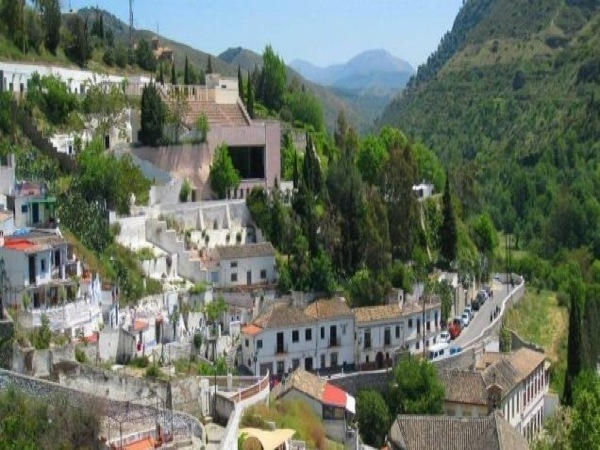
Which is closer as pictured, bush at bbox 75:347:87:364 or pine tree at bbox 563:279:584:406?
bush at bbox 75:347:87:364

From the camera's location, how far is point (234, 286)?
36750 mm

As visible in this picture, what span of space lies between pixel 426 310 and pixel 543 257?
1205 inches

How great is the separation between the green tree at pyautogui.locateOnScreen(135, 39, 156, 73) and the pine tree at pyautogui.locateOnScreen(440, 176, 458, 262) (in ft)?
62.5

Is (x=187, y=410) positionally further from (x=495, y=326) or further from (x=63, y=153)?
(x=495, y=326)

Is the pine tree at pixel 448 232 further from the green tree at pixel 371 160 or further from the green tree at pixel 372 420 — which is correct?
the green tree at pixel 372 420

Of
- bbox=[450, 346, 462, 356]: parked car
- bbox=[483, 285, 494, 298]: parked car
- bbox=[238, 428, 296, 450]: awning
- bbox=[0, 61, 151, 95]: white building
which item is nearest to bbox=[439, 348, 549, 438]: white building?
bbox=[450, 346, 462, 356]: parked car

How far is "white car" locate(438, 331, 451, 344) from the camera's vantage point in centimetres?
3981

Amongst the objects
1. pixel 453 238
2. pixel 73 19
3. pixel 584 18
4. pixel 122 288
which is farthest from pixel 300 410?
pixel 584 18

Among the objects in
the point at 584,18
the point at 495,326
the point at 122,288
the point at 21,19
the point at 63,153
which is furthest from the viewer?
the point at 584,18

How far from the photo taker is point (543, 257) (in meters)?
67.2

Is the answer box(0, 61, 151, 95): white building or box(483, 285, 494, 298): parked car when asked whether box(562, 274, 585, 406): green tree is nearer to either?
box(483, 285, 494, 298): parked car

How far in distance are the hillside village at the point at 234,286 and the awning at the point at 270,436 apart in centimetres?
10

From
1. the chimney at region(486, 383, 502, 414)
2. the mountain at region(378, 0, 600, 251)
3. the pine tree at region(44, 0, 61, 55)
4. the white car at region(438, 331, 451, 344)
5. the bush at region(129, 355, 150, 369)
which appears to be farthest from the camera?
the mountain at region(378, 0, 600, 251)

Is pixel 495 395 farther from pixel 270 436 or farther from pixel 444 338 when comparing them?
pixel 270 436
